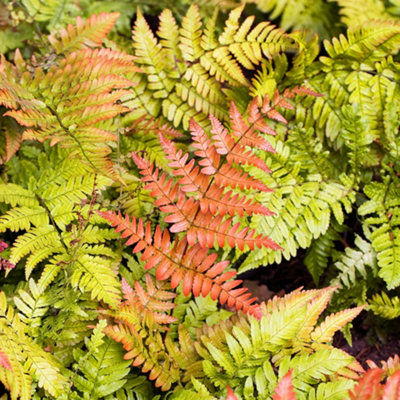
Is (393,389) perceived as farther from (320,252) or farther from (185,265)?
(320,252)

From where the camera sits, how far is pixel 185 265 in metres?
2.15

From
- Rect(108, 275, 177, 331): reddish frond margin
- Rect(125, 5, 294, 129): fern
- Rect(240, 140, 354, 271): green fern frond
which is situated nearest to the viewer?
Rect(108, 275, 177, 331): reddish frond margin

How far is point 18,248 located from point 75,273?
0.31m

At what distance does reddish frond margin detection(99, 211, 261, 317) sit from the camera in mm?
2043

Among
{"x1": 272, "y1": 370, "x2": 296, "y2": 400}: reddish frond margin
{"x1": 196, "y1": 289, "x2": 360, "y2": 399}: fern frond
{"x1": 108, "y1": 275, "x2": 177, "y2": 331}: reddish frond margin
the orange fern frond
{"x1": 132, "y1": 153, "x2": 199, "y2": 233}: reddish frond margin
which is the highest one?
the orange fern frond

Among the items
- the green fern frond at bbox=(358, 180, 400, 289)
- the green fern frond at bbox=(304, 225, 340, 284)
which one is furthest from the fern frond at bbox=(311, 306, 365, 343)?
the green fern frond at bbox=(304, 225, 340, 284)

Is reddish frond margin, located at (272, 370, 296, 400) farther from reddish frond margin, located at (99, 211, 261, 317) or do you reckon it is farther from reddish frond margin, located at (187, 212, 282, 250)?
reddish frond margin, located at (187, 212, 282, 250)

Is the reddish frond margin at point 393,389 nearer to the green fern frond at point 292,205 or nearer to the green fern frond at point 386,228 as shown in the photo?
the green fern frond at point 386,228

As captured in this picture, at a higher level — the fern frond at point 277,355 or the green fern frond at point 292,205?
the green fern frond at point 292,205

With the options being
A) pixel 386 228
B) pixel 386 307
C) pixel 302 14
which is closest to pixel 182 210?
pixel 386 228

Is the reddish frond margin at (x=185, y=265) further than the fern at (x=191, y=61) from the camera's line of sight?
No

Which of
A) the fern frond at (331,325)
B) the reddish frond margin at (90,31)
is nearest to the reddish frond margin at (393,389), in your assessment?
the fern frond at (331,325)

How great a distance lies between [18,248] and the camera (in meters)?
2.21

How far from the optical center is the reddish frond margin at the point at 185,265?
204cm
